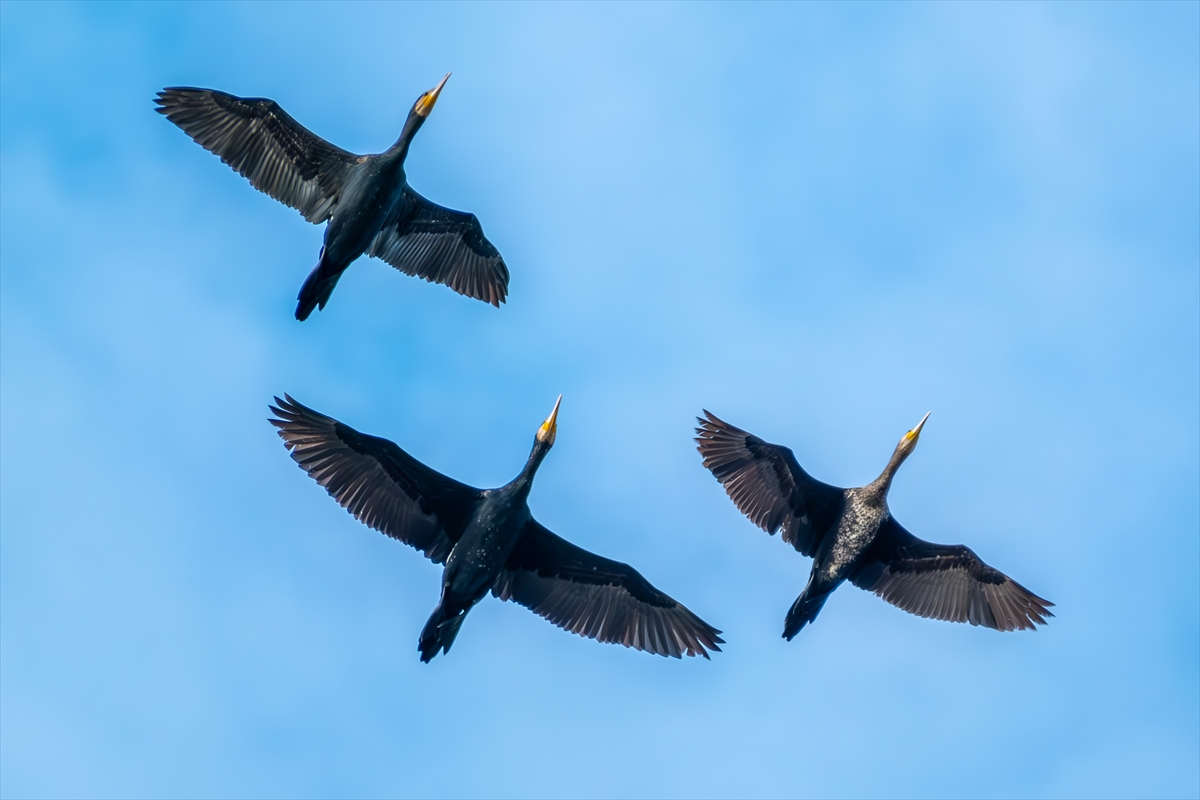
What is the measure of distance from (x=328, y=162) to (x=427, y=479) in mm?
6755

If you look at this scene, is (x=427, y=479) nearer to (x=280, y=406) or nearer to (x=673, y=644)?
(x=280, y=406)

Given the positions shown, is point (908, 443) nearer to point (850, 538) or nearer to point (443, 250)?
Answer: point (850, 538)

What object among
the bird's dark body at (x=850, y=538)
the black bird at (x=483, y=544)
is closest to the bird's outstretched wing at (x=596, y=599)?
the black bird at (x=483, y=544)

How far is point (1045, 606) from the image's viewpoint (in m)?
26.1

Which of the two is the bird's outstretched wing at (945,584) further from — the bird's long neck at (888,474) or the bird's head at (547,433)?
the bird's head at (547,433)

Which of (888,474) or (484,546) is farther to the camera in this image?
(888,474)

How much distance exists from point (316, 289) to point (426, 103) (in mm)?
4145

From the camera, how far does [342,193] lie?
85.2ft

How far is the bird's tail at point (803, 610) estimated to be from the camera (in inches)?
984

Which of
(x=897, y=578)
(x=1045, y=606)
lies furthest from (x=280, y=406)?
(x=1045, y=606)

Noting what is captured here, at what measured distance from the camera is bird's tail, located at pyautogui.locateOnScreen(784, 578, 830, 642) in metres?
25.0

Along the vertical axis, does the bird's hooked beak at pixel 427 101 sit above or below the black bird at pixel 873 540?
above

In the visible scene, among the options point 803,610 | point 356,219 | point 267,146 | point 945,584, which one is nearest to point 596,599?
point 803,610

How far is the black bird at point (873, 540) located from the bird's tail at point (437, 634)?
578 centimetres
